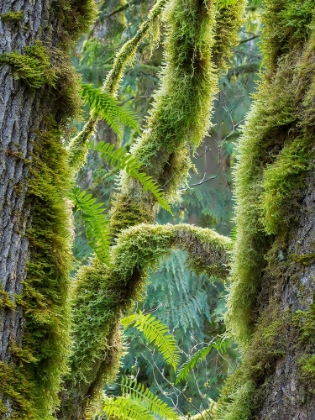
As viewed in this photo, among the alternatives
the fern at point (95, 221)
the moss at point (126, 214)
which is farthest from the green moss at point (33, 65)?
the moss at point (126, 214)

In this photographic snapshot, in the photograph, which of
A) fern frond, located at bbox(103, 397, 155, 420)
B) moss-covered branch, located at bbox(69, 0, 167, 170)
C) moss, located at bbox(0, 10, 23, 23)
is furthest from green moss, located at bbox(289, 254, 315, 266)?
fern frond, located at bbox(103, 397, 155, 420)

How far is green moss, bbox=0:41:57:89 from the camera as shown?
178 centimetres

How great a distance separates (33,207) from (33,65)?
0.49 meters

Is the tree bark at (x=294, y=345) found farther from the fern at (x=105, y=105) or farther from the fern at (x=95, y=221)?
the fern at (x=105, y=105)

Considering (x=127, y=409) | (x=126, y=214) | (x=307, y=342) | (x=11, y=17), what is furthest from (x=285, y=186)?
(x=127, y=409)

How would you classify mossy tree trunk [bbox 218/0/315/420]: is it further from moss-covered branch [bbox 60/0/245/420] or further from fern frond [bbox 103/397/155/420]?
fern frond [bbox 103/397/155/420]

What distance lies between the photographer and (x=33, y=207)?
1.79 m

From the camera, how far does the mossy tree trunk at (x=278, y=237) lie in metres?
1.61

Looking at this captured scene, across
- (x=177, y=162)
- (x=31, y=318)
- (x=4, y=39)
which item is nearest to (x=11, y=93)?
(x=4, y=39)

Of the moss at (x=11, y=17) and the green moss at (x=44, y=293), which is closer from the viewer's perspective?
the green moss at (x=44, y=293)

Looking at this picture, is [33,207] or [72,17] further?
[72,17]

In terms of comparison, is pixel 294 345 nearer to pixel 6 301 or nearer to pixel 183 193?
pixel 6 301

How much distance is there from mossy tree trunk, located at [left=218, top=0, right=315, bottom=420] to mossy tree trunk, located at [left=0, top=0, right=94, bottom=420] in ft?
2.15

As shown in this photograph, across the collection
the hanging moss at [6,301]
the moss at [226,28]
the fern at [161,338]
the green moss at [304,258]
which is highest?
the moss at [226,28]
